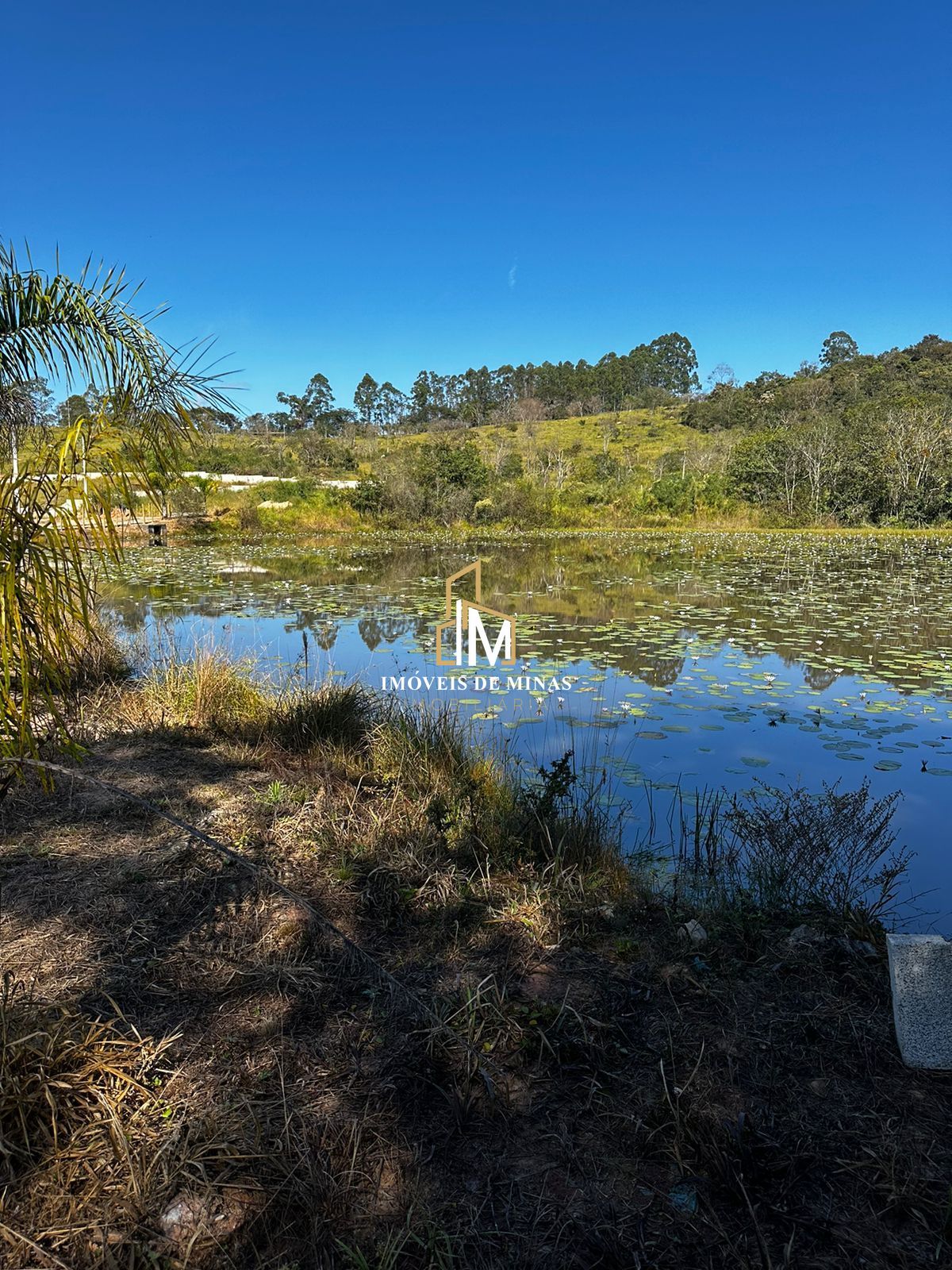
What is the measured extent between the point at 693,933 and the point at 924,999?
0.80 meters

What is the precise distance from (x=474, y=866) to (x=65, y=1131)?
1.81 m

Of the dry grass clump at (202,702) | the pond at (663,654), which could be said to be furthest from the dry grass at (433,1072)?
the dry grass clump at (202,702)

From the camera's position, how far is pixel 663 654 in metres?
7.78

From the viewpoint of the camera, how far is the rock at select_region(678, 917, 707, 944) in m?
2.64

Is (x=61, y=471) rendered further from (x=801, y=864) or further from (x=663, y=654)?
(x=663, y=654)

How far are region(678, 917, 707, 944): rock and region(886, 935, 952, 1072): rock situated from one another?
0.70 meters

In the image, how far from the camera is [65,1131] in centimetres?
169

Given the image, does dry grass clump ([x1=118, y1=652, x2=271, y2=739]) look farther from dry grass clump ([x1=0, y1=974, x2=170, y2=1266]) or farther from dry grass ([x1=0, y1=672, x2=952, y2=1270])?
dry grass clump ([x1=0, y1=974, x2=170, y2=1266])

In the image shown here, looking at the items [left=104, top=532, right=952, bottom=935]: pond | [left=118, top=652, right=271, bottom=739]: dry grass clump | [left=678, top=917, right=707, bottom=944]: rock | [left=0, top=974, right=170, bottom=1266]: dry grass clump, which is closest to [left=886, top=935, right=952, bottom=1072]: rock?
[left=678, top=917, right=707, bottom=944]: rock

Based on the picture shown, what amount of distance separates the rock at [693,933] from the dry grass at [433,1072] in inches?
2.0

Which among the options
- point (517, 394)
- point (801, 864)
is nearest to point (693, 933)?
point (801, 864)

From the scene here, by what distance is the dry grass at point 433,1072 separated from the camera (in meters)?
1.54

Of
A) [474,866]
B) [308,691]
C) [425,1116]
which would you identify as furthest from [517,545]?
[425,1116]

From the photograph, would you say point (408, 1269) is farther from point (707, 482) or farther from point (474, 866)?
point (707, 482)
